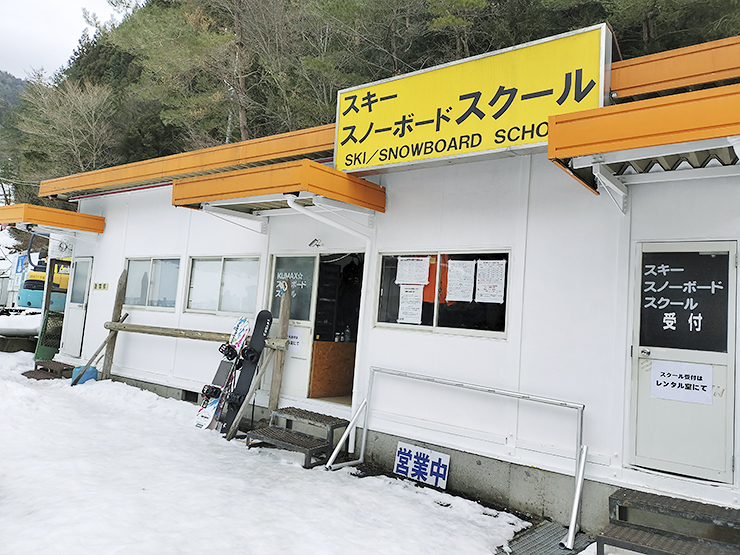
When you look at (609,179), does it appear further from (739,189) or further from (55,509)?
(55,509)

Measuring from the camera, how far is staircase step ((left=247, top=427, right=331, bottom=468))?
543 cm

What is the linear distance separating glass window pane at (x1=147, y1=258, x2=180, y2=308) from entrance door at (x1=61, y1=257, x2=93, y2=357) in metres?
2.03

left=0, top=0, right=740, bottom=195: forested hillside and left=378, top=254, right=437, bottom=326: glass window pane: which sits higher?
left=0, top=0, right=740, bottom=195: forested hillside

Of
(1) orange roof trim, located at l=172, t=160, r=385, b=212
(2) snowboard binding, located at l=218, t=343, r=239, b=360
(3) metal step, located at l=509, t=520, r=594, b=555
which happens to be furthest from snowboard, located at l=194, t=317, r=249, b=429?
(3) metal step, located at l=509, t=520, r=594, b=555

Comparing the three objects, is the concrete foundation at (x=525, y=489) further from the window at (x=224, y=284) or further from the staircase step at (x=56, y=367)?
the staircase step at (x=56, y=367)

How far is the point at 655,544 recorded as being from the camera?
3.37 m

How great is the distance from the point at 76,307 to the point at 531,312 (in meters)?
8.91

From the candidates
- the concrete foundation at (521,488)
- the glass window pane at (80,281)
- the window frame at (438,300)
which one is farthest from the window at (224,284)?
the glass window pane at (80,281)

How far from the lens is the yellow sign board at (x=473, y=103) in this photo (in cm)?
405

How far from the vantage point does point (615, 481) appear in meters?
4.12

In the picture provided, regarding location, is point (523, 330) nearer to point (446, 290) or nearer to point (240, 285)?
point (446, 290)

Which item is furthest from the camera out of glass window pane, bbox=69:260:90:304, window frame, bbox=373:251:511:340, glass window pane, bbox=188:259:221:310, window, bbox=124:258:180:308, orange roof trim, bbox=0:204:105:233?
glass window pane, bbox=69:260:90:304

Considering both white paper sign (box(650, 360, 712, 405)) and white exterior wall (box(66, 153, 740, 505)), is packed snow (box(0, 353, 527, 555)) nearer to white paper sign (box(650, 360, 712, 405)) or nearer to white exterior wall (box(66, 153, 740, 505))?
white exterior wall (box(66, 153, 740, 505))

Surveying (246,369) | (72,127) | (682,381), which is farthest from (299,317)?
(72,127)
